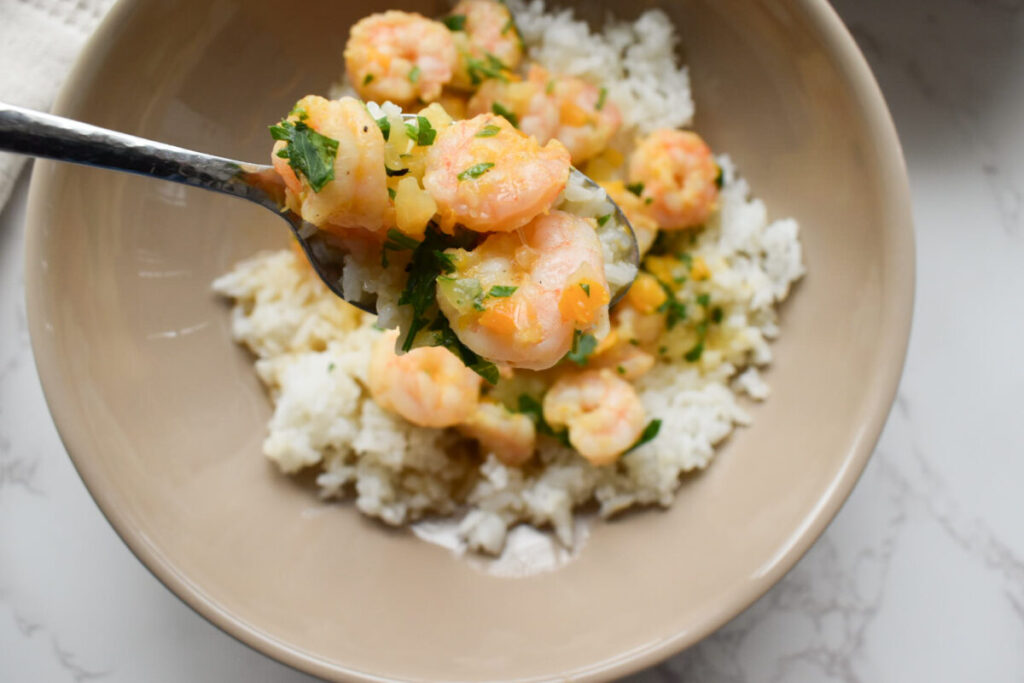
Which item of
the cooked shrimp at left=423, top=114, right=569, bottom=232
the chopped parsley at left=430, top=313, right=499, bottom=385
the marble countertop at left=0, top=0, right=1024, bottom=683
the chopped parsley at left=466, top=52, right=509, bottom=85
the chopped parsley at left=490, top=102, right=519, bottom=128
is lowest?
the marble countertop at left=0, top=0, right=1024, bottom=683

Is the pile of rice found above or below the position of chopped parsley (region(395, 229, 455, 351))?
below

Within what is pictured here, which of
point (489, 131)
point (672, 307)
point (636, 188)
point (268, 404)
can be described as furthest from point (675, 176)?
point (268, 404)

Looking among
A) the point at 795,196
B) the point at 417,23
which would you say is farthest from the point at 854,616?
the point at 417,23

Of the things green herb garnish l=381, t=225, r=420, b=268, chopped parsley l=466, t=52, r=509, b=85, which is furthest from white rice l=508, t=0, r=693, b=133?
green herb garnish l=381, t=225, r=420, b=268

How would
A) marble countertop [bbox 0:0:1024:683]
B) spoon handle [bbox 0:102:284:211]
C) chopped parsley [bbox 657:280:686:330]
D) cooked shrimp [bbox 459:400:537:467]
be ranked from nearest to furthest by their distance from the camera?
spoon handle [bbox 0:102:284:211] → cooked shrimp [bbox 459:400:537:467] → chopped parsley [bbox 657:280:686:330] → marble countertop [bbox 0:0:1024:683]

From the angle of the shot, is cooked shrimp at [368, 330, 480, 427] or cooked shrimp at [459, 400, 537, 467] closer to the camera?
cooked shrimp at [368, 330, 480, 427]

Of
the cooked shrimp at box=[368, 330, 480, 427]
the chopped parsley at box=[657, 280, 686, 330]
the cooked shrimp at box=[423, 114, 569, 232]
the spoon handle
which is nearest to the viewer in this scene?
the spoon handle

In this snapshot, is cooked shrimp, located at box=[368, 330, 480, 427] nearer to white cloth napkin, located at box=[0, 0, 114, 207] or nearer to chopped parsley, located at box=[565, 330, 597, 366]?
chopped parsley, located at box=[565, 330, 597, 366]

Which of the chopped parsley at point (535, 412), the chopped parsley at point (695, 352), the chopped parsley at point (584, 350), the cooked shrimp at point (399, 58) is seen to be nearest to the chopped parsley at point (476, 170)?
the chopped parsley at point (584, 350)

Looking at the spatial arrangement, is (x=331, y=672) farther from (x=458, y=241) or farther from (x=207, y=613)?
(x=458, y=241)
